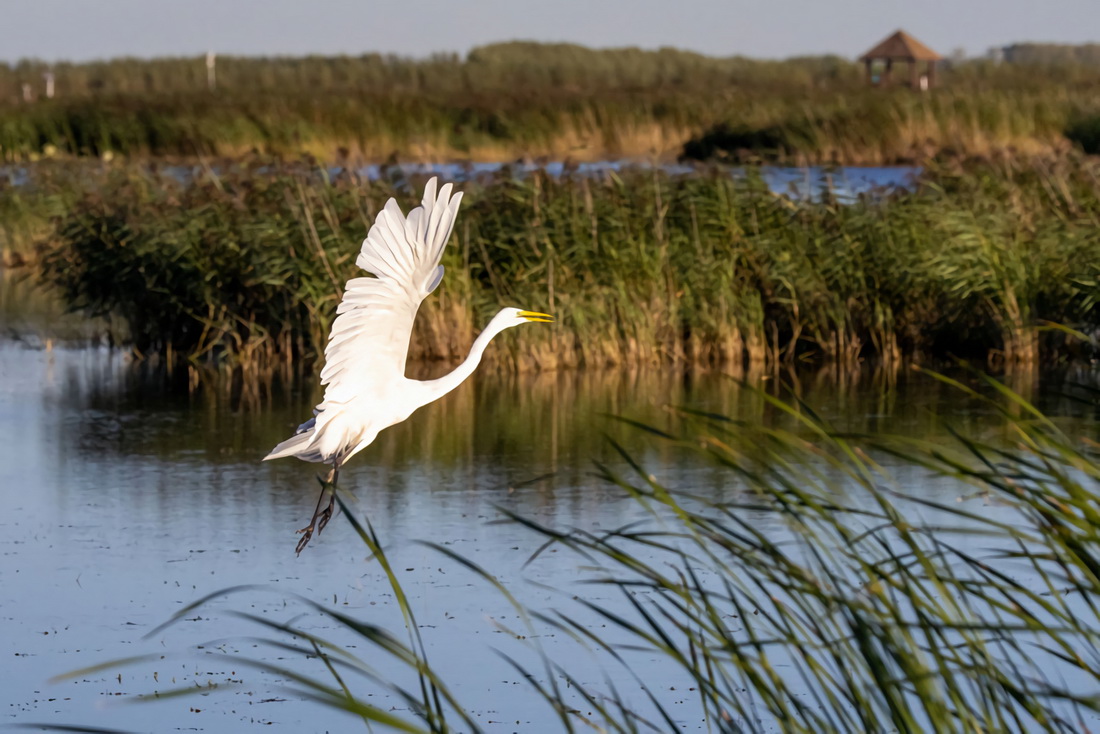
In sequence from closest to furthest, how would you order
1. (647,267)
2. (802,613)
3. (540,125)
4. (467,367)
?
(802,613) < (467,367) < (647,267) < (540,125)

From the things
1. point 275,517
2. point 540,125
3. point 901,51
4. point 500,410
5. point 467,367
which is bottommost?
point 275,517

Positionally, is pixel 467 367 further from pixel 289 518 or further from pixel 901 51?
pixel 901 51

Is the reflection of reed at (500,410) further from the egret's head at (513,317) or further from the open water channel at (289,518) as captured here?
the egret's head at (513,317)

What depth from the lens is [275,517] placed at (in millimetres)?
6441

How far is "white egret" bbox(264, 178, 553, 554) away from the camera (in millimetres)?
4246

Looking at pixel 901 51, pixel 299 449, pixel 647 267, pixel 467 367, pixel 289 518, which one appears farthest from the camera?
pixel 901 51

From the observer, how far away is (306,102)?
2781cm

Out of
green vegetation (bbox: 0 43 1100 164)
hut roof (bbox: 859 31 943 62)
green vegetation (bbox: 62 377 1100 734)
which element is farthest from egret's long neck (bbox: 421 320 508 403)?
hut roof (bbox: 859 31 943 62)

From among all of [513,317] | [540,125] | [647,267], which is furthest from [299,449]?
[540,125]

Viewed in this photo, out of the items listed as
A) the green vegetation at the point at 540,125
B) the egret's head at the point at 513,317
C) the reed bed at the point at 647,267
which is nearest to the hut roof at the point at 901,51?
the green vegetation at the point at 540,125

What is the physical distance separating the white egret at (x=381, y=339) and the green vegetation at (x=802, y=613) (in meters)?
0.49

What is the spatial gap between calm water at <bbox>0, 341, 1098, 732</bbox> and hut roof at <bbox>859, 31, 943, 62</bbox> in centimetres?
4128

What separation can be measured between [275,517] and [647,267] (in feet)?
12.9

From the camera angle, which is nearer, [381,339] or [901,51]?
[381,339]
